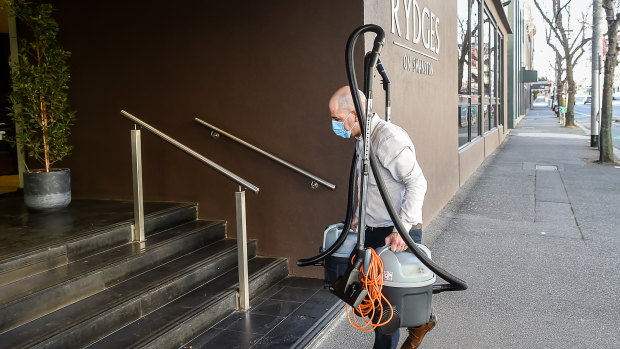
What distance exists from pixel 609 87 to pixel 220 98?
1141 cm

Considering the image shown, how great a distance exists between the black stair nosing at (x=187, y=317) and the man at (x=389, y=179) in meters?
1.37

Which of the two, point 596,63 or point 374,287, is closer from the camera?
point 374,287

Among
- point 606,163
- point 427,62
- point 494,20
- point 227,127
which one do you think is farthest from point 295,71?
point 494,20

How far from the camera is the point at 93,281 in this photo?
12.8 ft

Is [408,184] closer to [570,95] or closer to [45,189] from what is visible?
[45,189]

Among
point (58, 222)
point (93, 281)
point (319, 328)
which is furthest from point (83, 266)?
point (319, 328)

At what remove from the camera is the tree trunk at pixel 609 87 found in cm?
1312

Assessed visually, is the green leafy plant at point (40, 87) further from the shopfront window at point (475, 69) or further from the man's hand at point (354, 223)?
the shopfront window at point (475, 69)

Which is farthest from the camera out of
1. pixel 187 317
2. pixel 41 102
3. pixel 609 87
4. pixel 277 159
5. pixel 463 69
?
pixel 609 87

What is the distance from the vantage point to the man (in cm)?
292

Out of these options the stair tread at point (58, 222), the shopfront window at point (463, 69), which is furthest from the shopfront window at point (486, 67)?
the stair tread at point (58, 222)

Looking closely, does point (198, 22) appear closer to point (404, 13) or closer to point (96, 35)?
point (96, 35)

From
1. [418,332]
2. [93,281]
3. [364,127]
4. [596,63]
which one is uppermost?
[596,63]

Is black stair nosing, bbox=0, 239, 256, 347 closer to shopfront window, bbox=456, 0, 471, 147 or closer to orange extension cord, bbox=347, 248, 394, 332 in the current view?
orange extension cord, bbox=347, 248, 394, 332
